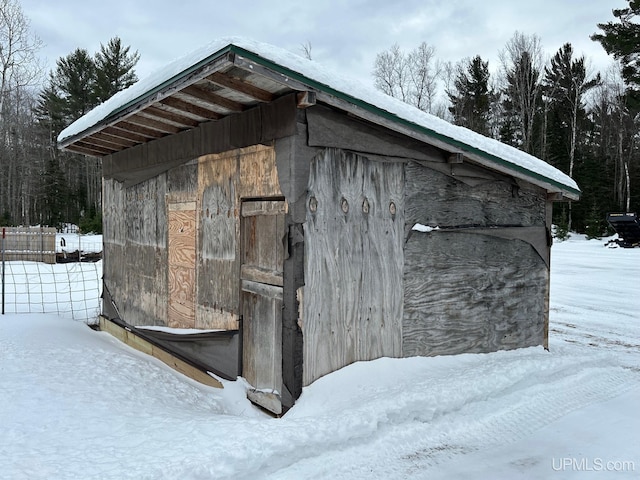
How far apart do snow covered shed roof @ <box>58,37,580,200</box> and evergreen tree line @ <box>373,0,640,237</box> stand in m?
25.8

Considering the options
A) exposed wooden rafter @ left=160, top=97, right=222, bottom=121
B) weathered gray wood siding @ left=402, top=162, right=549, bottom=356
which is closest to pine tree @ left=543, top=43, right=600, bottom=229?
weathered gray wood siding @ left=402, top=162, right=549, bottom=356

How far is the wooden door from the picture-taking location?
4328mm

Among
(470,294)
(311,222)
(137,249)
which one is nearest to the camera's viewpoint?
(311,222)

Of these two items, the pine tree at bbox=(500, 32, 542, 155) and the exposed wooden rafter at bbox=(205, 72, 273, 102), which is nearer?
the exposed wooden rafter at bbox=(205, 72, 273, 102)

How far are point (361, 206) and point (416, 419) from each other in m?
2.05

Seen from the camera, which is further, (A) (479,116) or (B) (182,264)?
(A) (479,116)

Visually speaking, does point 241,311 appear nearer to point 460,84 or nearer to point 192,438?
point 192,438

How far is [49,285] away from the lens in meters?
11.8

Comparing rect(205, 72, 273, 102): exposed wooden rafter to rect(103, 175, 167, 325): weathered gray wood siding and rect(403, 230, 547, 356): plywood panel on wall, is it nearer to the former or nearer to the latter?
rect(403, 230, 547, 356): plywood panel on wall

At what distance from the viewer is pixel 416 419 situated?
4.08 m

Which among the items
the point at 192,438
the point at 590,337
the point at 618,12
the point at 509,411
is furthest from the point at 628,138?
the point at 192,438

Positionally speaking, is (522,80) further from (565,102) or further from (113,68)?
(113,68)

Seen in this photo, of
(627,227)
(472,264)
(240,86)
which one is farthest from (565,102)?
(240,86)

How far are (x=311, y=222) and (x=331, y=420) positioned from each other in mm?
1706
